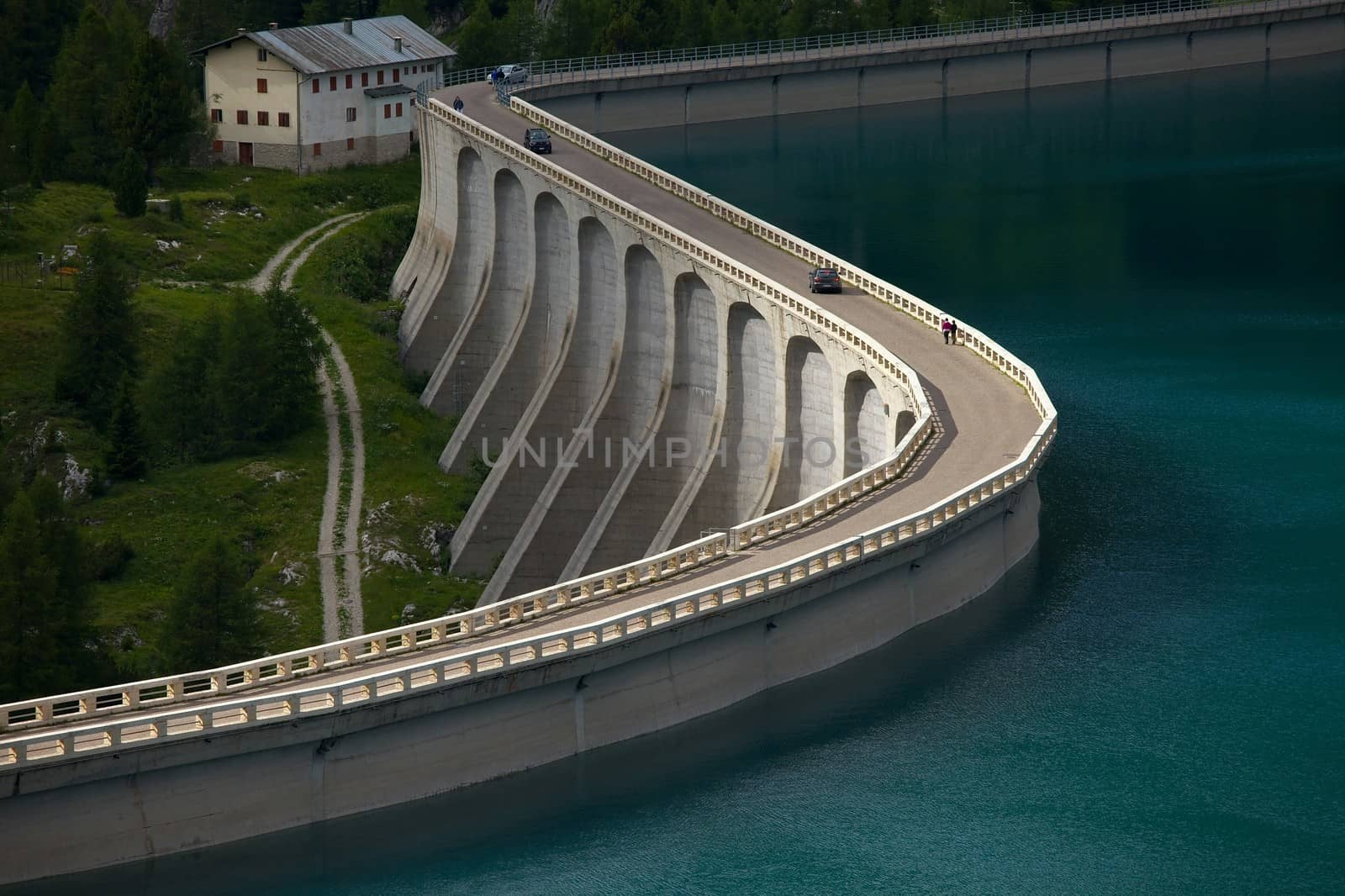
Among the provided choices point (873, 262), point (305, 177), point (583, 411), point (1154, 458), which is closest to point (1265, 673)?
point (1154, 458)

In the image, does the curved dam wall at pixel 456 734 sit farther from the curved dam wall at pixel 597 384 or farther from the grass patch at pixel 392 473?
the grass patch at pixel 392 473

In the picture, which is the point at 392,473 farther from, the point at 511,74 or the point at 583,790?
the point at 511,74

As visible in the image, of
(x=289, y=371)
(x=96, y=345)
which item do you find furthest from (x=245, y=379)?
(x=96, y=345)

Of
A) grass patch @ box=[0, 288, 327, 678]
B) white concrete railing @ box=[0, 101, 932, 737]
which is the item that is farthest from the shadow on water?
grass patch @ box=[0, 288, 327, 678]

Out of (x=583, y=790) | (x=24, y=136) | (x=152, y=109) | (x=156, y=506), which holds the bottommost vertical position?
(x=583, y=790)

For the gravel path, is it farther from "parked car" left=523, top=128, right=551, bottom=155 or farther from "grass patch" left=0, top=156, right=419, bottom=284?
"parked car" left=523, top=128, right=551, bottom=155

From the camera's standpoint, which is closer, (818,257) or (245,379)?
(818,257)

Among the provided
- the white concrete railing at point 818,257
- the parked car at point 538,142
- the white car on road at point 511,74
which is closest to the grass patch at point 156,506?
the white concrete railing at point 818,257
